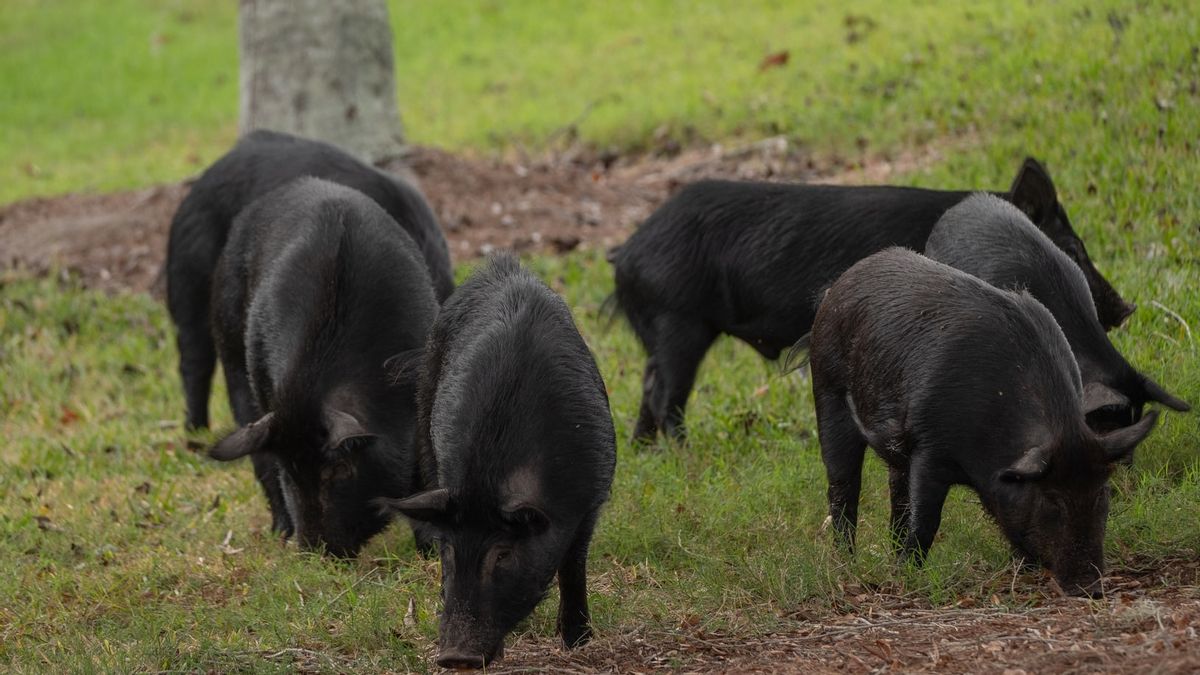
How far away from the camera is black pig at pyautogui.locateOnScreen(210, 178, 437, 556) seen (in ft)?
19.6

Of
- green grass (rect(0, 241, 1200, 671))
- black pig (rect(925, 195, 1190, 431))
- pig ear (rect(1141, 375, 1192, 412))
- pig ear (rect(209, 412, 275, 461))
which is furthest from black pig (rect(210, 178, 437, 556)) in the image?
pig ear (rect(1141, 375, 1192, 412))

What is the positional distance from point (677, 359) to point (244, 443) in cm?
227

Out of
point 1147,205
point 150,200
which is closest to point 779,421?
point 1147,205

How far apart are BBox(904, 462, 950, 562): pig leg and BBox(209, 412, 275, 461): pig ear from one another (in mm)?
2624

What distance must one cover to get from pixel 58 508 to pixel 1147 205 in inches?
253

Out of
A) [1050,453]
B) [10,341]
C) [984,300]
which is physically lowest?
[10,341]

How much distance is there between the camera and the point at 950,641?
435 centimetres

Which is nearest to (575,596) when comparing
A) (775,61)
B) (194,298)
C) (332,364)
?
(332,364)

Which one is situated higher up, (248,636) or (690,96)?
(690,96)

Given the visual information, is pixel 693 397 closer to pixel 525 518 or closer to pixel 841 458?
pixel 841 458

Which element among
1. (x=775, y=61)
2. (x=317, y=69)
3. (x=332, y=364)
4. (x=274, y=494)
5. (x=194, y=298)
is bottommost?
(x=274, y=494)

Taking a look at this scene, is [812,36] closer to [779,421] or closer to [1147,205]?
[1147,205]

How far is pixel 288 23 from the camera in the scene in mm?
11258

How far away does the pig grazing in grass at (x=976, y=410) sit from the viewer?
4.61 metres
